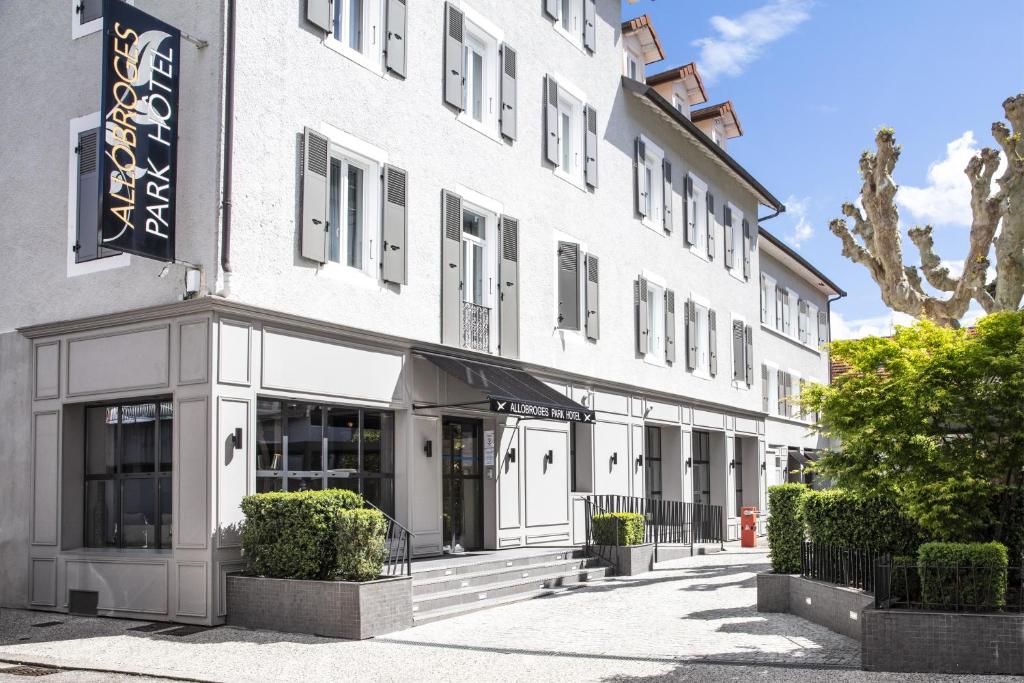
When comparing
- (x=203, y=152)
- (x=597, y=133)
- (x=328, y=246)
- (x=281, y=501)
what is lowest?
(x=281, y=501)

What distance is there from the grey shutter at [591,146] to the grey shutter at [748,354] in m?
10.9

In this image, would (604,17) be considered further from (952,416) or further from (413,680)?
(413,680)

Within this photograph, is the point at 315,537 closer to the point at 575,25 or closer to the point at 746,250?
the point at 575,25

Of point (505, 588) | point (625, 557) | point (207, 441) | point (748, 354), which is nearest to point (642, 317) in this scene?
point (625, 557)

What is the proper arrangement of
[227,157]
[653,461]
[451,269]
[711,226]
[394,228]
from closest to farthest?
1. [227,157]
2. [394,228]
3. [451,269]
4. [653,461]
5. [711,226]

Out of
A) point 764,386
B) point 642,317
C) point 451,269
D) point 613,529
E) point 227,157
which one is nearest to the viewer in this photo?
point 227,157

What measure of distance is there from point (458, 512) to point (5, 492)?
21.8 ft

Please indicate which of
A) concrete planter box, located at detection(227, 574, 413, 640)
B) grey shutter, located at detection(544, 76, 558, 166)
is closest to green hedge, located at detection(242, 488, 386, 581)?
concrete planter box, located at detection(227, 574, 413, 640)

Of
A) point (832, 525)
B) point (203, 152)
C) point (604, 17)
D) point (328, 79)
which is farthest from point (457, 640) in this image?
point (604, 17)

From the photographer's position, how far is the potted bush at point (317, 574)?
11.1 m

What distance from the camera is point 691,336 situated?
26.5 metres

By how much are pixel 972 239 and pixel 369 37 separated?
38.3ft

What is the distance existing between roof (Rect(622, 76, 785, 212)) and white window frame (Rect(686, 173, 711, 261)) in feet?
2.91

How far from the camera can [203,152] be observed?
12367 millimetres
